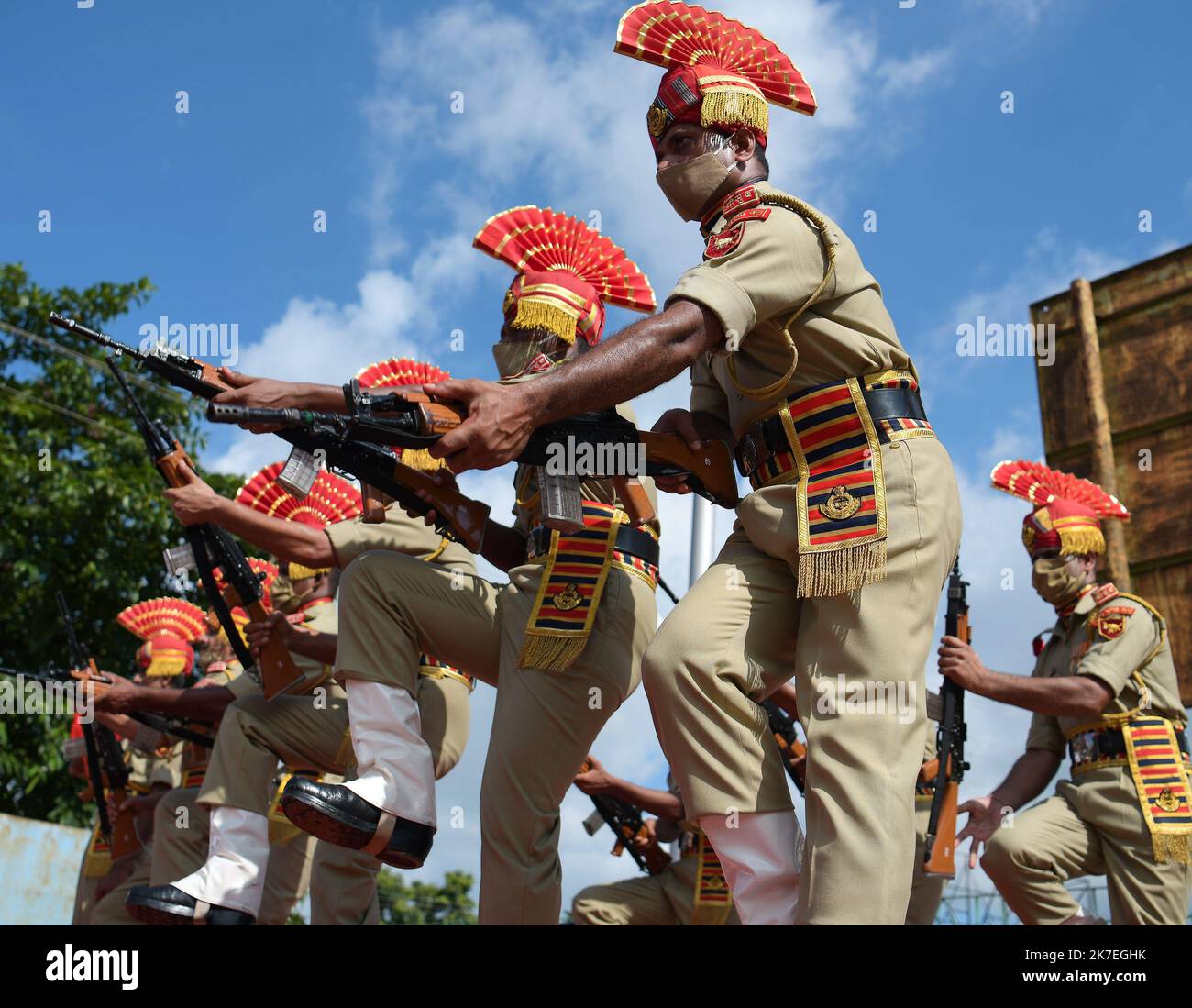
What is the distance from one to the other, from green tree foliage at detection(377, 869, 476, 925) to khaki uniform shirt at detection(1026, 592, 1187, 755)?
17.1 meters

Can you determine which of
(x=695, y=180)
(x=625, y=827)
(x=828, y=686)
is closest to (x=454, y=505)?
(x=695, y=180)

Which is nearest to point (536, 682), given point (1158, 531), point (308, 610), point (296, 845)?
point (308, 610)

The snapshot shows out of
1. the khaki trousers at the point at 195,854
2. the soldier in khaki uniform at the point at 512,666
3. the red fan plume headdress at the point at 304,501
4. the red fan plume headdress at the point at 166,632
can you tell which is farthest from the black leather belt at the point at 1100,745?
the red fan plume headdress at the point at 166,632

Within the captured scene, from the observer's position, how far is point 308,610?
664 centimetres

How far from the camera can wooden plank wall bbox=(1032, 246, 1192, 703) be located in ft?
36.2

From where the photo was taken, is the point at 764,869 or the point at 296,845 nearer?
the point at 764,869

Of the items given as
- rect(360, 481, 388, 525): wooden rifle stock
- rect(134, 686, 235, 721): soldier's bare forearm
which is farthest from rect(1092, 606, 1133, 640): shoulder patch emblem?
rect(134, 686, 235, 721): soldier's bare forearm

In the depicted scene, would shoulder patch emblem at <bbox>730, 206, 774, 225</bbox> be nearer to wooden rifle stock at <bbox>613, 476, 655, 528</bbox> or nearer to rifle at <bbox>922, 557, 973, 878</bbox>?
wooden rifle stock at <bbox>613, 476, 655, 528</bbox>

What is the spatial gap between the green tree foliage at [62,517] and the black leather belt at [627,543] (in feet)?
29.8
